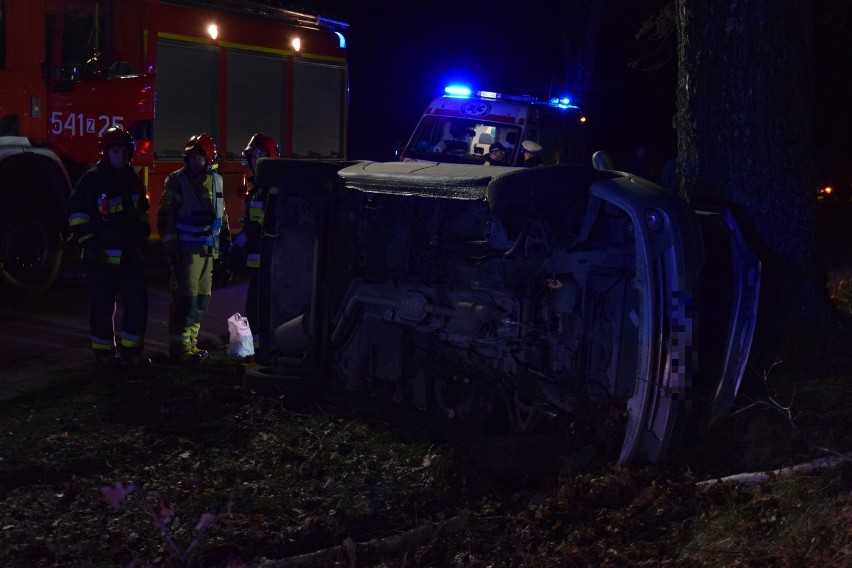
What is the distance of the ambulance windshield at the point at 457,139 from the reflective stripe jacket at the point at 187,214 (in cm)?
378

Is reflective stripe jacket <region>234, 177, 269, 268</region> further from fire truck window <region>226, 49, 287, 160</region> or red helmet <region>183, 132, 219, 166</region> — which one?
fire truck window <region>226, 49, 287, 160</region>

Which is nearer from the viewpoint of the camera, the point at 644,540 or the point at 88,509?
the point at 644,540

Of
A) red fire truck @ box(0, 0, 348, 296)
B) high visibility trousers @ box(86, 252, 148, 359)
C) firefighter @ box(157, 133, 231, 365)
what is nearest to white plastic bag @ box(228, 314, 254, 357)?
firefighter @ box(157, 133, 231, 365)

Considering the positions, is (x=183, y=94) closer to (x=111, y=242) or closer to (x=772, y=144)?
(x=111, y=242)

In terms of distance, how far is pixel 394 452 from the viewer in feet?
16.2

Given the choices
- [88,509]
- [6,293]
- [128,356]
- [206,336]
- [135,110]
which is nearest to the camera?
[88,509]

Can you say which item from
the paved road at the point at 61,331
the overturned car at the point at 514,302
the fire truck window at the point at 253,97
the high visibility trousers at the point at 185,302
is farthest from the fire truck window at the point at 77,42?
the overturned car at the point at 514,302

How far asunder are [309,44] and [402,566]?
10.0 m

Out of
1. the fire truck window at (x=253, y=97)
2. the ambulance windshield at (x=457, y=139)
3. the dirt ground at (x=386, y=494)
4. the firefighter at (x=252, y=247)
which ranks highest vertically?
the fire truck window at (x=253, y=97)

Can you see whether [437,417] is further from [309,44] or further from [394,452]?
[309,44]

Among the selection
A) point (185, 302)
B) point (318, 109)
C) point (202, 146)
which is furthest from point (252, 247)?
point (318, 109)

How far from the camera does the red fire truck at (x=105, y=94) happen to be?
8.88 metres

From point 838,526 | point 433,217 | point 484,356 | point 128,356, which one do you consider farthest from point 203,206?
point 838,526

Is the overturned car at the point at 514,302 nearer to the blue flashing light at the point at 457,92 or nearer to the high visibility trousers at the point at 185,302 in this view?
the high visibility trousers at the point at 185,302
